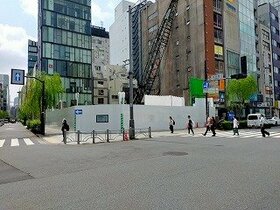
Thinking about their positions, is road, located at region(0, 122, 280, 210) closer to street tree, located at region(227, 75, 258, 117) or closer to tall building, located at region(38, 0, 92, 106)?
street tree, located at region(227, 75, 258, 117)

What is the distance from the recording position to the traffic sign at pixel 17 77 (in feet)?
81.5

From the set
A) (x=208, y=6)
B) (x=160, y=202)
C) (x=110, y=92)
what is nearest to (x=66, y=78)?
(x=110, y=92)

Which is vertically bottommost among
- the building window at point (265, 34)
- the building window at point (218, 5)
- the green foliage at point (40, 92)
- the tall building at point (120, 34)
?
the green foliage at point (40, 92)

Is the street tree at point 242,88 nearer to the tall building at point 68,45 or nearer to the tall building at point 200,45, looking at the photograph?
the tall building at point 200,45

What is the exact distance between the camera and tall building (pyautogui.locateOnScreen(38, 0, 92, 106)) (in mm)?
67000

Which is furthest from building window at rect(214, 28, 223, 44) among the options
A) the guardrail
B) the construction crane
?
the guardrail

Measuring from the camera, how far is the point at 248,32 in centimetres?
5938

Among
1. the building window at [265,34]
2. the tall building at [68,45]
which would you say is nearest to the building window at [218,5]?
the building window at [265,34]

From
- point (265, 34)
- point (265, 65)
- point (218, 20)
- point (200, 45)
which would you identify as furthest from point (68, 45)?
point (265, 34)

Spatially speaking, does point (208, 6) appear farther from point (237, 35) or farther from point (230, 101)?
point (230, 101)

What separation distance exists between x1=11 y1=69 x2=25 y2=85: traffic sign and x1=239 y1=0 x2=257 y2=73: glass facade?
43.4 m

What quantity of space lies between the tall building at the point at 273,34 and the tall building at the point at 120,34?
117 ft

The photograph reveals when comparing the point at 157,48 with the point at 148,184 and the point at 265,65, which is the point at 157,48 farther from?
the point at 148,184

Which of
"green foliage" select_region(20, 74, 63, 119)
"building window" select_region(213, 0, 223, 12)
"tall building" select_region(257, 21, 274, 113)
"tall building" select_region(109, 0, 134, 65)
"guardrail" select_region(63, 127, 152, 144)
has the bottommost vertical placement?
"guardrail" select_region(63, 127, 152, 144)
